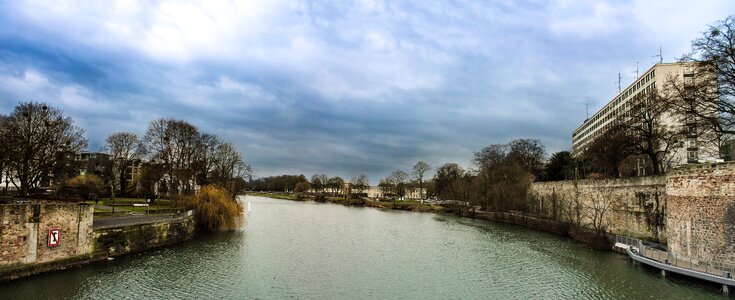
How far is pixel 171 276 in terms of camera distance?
2058 cm

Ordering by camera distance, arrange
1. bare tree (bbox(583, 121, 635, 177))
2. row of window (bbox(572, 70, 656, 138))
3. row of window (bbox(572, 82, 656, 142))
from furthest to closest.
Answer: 1. row of window (bbox(572, 82, 656, 142))
2. row of window (bbox(572, 70, 656, 138))
3. bare tree (bbox(583, 121, 635, 177))

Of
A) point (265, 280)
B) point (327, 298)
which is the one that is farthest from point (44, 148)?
point (327, 298)

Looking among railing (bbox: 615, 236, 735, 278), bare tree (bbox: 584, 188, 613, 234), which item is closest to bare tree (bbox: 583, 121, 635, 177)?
bare tree (bbox: 584, 188, 613, 234)

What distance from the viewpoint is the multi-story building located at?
2008 inches

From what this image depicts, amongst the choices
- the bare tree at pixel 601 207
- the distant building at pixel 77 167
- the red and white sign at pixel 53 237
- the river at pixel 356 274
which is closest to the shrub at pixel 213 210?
the river at pixel 356 274

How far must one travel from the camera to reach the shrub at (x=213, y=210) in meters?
34.7

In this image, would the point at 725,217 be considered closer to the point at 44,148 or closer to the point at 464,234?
the point at 464,234

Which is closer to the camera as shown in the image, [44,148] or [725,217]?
[725,217]

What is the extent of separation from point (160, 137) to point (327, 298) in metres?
35.8

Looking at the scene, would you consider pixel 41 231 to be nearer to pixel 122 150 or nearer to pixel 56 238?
pixel 56 238

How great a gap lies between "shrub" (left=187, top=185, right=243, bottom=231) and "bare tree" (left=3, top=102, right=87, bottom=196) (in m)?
11.1

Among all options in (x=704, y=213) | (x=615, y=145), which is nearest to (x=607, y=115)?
(x=615, y=145)

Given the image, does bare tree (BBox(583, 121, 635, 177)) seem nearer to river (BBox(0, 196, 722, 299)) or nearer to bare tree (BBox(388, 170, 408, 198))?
river (BBox(0, 196, 722, 299))

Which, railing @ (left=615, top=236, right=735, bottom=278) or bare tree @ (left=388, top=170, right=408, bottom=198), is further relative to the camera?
bare tree @ (left=388, top=170, right=408, bottom=198)
